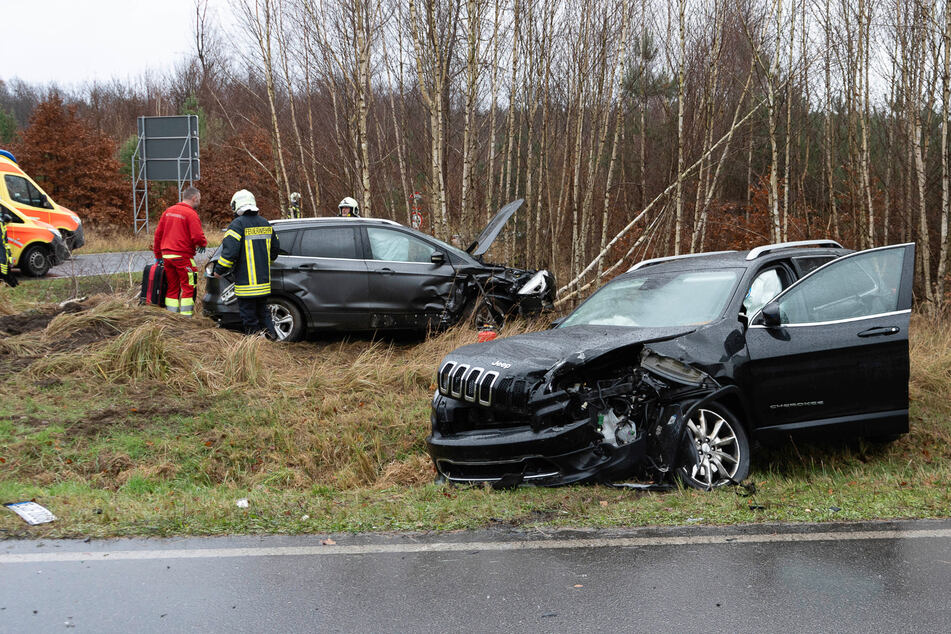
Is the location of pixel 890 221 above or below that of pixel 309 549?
above

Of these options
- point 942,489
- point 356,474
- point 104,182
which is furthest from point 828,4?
point 104,182

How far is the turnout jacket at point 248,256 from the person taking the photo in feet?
31.8

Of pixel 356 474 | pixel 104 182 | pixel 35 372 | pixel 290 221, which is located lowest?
pixel 356 474

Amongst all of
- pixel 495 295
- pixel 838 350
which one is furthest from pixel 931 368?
pixel 495 295

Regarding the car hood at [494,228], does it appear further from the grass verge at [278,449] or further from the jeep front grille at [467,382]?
the jeep front grille at [467,382]

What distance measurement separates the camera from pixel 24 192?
2047 centimetres

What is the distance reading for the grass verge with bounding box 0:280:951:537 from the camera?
4992 mm

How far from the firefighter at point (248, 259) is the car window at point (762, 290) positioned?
5800mm

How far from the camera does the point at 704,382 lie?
554 cm

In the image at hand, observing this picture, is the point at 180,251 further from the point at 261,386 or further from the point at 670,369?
the point at 670,369

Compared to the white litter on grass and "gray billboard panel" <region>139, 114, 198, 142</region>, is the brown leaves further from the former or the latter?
the white litter on grass

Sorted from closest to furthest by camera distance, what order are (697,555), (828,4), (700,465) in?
(697,555) < (700,465) < (828,4)

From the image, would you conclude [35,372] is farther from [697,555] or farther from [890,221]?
[890,221]

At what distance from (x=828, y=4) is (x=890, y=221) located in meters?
6.62
